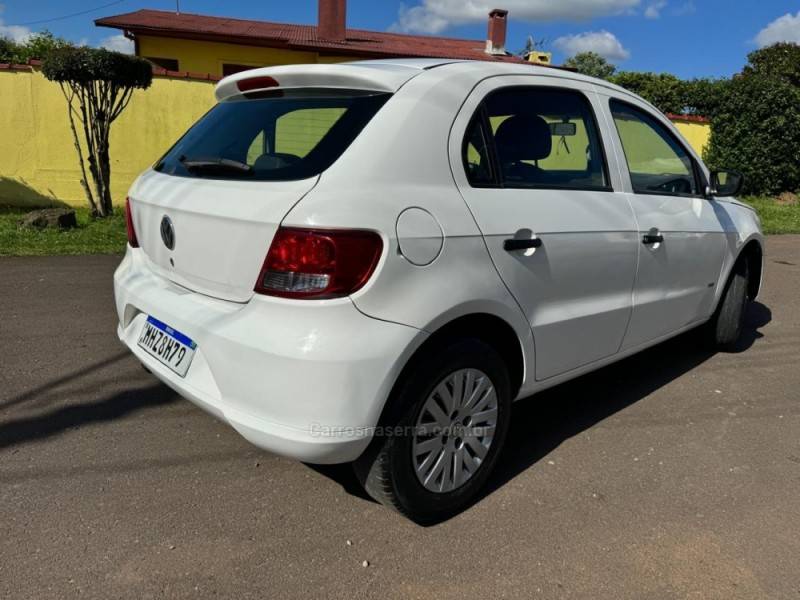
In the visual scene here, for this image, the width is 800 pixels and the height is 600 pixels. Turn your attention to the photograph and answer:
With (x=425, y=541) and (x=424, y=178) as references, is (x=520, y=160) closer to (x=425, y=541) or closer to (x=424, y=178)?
(x=424, y=178)

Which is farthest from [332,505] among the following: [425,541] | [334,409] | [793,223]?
[793,223]

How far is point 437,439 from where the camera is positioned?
8.20 ft

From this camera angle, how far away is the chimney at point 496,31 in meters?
21.0

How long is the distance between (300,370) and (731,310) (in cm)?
371

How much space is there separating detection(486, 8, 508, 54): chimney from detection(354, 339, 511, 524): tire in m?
20.2

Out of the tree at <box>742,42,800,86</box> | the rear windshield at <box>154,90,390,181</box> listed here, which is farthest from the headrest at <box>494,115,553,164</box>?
the tree at <box>742,42,800,86</box>

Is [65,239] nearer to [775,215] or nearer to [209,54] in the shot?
[209,54]

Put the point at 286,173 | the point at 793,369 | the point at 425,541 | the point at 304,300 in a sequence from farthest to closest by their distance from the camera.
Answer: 1. the point at 793,369
2. the point at 425,541
3. the point at 286,173
4. the point at 304,300

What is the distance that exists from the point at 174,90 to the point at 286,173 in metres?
9.28

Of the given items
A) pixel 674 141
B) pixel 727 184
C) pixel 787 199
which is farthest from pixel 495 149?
pixel 787 199

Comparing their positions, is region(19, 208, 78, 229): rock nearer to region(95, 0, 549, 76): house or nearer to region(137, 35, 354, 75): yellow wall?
region(95, 0, 549, 76): house

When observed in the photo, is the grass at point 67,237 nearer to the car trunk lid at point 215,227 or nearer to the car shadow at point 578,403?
the car trunk lid at point 215,227

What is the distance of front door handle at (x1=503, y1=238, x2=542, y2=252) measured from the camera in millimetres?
2529

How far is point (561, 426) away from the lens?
354 cm
